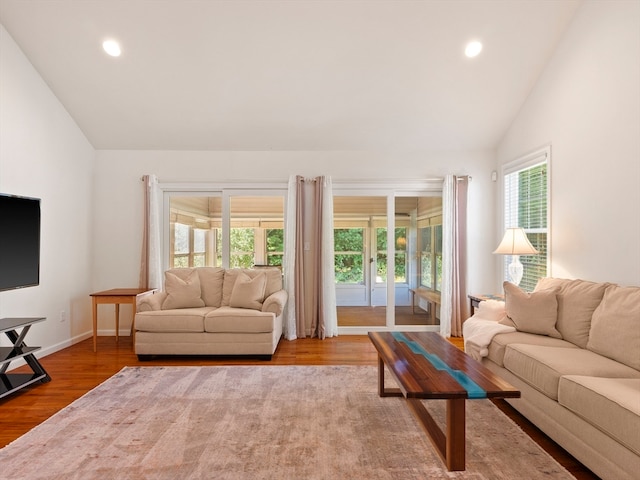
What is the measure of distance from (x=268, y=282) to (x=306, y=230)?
93 cm

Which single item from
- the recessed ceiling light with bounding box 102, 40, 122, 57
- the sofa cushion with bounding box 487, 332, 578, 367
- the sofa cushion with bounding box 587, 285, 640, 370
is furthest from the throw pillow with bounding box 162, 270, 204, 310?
the sofa cushion with bounding box 587, 285, 640, 370

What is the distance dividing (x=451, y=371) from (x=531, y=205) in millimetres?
3076

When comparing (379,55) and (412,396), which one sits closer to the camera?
(412,396)

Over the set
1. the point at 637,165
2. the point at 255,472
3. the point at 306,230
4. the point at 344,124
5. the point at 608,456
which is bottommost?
the point at 255,472

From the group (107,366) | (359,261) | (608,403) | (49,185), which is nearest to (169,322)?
(107,366)

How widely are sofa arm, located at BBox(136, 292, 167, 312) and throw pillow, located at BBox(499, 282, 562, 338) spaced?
360 cm

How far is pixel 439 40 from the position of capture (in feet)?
12.8

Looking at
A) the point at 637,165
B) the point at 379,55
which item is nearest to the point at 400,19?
the point at 379,55

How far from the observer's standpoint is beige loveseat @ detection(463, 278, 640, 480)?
1.86 meters

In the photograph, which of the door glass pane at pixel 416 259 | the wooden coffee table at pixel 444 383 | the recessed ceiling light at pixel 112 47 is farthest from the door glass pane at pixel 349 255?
the recessed ceiling light at pixel 112 47

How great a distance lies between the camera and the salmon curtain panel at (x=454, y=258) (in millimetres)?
5152

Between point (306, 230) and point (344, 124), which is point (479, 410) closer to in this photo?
point (306, 230)

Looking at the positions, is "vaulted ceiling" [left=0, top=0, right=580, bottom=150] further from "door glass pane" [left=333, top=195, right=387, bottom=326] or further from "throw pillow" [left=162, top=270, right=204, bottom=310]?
"throw pillow" [left=162, top=270, right=204, bottom=310]

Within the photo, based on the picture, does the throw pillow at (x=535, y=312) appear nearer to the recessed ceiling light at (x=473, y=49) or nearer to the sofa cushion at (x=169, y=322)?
the recessed ceiling light at (x=473, y=49)
